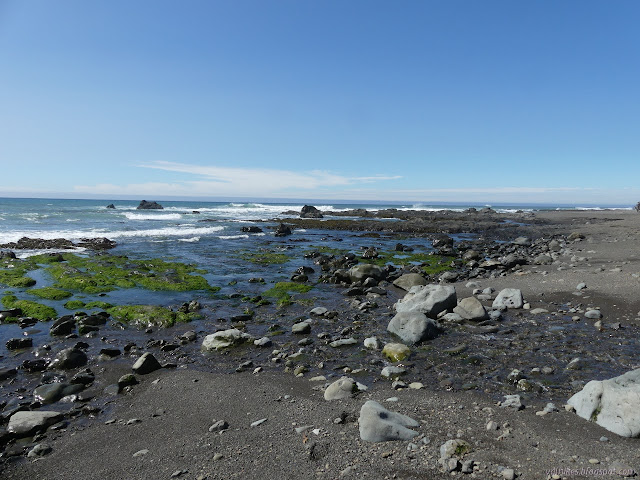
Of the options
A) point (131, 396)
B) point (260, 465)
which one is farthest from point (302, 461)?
point (131, 396)

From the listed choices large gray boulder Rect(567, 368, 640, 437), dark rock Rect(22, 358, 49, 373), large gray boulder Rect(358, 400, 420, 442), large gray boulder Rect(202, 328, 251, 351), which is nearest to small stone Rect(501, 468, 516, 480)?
large gray boulder Rect(358, 400, 420, 442)

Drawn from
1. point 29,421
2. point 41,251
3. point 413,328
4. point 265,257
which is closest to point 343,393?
point 413,328

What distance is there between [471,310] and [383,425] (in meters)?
7.25

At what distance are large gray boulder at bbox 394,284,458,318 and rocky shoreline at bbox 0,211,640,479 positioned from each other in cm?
6

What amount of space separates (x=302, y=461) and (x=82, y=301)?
1348 centimetres

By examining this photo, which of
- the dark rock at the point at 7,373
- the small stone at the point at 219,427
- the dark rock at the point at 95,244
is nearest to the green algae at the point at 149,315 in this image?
the dark rock at the point at 7,373

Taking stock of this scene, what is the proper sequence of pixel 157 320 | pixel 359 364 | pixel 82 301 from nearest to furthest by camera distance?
pixel 359 364
pixel 157 320
pixel 82 301

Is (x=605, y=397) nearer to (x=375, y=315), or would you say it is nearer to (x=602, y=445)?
(x=602, y=445)

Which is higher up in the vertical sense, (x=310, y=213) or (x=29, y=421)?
(x=310, y=213)

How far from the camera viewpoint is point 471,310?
1139cm

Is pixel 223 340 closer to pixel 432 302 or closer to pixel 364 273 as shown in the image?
pixel 432 302

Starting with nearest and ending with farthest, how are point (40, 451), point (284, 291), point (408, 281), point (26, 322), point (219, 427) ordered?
point (40, 451) → point (219, 427) → point (26, 322) → point (284, 291) → point (408, 281)

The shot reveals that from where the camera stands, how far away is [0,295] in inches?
584

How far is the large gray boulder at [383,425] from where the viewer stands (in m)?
5.22
